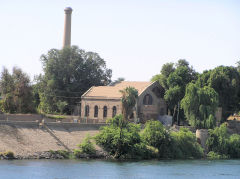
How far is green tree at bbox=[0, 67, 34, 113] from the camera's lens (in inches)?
3095

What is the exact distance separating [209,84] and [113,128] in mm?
A: 28412

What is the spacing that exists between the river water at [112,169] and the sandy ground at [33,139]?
4.05m

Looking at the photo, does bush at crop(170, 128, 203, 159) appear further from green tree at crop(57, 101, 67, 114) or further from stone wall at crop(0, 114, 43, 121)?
green tree at crop(57, 101, 67, 114)

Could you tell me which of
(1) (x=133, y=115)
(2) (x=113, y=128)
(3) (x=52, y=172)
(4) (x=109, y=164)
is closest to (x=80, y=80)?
(1) (x=133, y=115)

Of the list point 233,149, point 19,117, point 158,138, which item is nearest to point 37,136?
point 19,117

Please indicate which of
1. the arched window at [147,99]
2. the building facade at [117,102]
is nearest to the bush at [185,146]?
the building facade at [117,102]

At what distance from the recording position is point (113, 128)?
6725 centimetres

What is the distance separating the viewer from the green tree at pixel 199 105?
257 ft

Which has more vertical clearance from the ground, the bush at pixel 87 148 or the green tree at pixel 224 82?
the green tree at pixel 224 82

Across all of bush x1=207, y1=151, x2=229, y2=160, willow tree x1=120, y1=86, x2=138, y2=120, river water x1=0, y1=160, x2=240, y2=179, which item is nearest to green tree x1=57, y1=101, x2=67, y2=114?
willow tree x1=120, y1=86, x2=138, y2=120

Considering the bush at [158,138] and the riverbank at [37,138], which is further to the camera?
the bush at [158,138]

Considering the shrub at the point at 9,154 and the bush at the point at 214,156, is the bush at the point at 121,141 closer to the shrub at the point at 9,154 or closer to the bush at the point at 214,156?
the bush at the point at 214,156

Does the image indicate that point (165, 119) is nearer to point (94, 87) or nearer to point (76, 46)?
point (94, 87)

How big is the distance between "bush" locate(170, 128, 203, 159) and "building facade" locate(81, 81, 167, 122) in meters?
15.7
